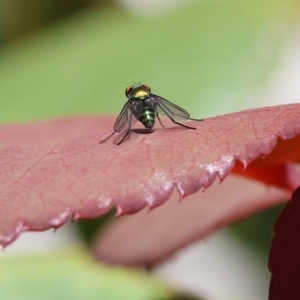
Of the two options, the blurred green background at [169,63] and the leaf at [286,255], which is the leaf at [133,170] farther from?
the blurred green background at [169,63]

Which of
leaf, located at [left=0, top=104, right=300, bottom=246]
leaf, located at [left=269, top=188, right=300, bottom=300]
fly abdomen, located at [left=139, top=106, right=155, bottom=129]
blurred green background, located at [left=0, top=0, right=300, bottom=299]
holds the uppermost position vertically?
blurred green background, located at [left=0, top=0, right=300, bottom=299]

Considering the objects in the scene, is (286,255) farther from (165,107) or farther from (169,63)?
(169,63)

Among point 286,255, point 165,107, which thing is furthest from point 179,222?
point 286,255

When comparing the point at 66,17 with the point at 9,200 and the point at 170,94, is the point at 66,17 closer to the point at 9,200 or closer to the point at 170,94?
the point at 170,94

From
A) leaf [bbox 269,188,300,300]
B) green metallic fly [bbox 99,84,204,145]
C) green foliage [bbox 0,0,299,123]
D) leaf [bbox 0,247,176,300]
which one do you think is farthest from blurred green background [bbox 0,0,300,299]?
leaf [bbox 269,188,300,300]

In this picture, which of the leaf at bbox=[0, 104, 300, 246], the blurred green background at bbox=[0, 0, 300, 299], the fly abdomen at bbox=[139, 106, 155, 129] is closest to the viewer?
the leaf at bbox=[0, 104, 300, 246]

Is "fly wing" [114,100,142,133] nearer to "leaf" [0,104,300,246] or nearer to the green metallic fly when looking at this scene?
the green metallic fly
